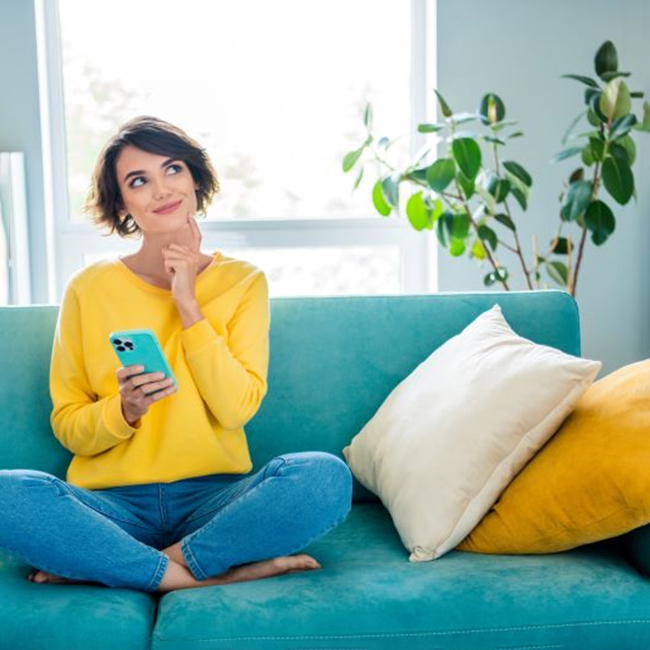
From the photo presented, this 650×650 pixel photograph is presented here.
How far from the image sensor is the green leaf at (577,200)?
10.5 ft

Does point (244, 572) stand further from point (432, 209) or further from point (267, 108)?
point (267, 108)

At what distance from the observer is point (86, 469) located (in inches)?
81.1

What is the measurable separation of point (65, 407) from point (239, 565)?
49 centimetres

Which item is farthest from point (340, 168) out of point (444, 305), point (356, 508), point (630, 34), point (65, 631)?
point (65, 631)

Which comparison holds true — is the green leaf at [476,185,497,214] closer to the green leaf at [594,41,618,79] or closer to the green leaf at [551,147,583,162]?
the green leaf at [551,147,583,162]

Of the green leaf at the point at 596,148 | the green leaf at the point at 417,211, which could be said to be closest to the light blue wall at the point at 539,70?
the green leaf at the point at 417,211

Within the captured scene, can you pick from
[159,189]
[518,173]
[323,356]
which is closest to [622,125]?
[518,173]

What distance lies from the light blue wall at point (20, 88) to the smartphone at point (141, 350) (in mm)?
1958

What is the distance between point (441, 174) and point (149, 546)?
165 centimetres

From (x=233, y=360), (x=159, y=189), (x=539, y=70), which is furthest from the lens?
(x=539, y=70)

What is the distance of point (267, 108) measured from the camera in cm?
392

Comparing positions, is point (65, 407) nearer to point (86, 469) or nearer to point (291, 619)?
point (86, 469)

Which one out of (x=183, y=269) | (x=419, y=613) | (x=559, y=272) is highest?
(x=183, y=269)

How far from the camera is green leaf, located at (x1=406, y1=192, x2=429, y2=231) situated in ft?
11.1
